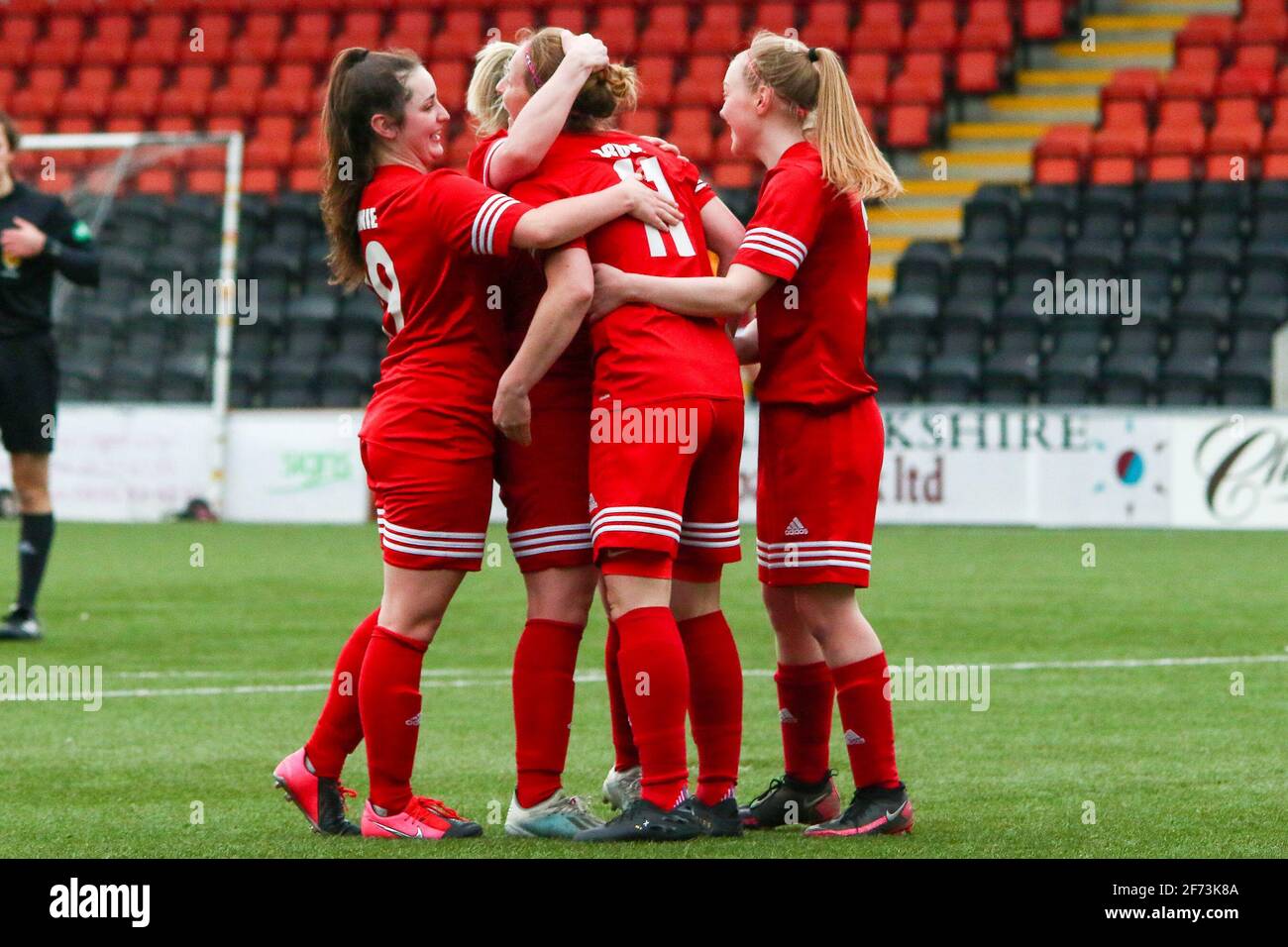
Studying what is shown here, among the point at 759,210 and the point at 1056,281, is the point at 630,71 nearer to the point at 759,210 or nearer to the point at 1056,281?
the point at 759,210

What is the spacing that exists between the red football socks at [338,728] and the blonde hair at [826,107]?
140 centimetres

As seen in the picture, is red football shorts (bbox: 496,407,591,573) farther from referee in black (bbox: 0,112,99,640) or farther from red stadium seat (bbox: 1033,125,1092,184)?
red stadium seat (bbox: 1033,125,1092,184)

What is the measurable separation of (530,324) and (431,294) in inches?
8.6

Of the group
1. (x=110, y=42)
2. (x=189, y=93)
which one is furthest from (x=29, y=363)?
(x=110, y=42)

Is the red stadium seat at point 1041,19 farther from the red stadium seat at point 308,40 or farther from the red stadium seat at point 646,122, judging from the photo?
the red stadium seat at point 308,40

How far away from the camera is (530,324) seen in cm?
437

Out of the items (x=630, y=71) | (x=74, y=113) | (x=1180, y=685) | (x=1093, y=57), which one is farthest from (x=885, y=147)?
(x=630, y=71)

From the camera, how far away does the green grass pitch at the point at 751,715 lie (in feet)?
14.0

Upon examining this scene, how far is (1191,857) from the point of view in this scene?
388 cm

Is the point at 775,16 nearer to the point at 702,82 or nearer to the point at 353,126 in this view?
the point at 702,82

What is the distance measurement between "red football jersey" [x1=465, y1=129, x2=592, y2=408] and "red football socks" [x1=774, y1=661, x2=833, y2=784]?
0.82m

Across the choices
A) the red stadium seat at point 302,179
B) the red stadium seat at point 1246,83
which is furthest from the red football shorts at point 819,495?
the red stadium seat at point 302,179

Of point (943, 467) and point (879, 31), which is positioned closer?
point (943, 467)

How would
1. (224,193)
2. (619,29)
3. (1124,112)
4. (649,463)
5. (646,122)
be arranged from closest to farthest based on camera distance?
1. (649,463)
2. (224,193)
3. (1124,112)
4. (646,122)
5. (619,29)
